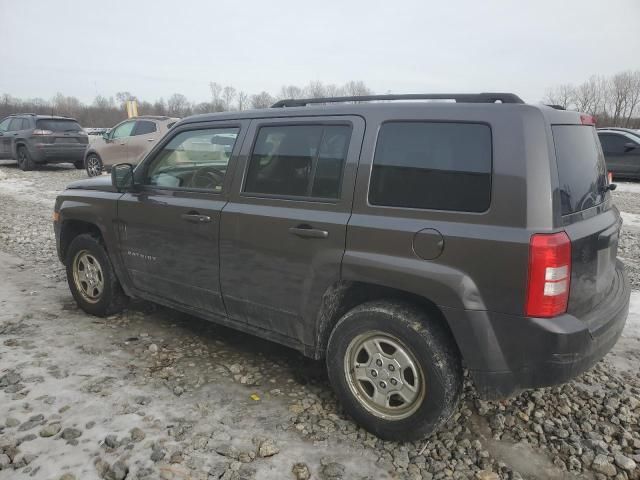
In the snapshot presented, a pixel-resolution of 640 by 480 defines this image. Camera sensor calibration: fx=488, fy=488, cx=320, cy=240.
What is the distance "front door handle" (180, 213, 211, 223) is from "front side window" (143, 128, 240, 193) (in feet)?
0.65

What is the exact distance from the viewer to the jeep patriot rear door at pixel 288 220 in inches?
110

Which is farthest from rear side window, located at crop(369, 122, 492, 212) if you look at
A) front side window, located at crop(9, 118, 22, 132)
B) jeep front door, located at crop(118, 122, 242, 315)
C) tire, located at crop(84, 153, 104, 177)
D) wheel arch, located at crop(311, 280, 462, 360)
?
front side window, located at crop(9, 118, 22, 132)

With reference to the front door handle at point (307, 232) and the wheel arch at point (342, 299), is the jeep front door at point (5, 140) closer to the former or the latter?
the front door handle at point (307, 232)

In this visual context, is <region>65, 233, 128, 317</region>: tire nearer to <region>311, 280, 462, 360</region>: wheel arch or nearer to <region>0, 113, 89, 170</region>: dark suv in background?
<region>311, 280, 462, 360</region>: wheel arch

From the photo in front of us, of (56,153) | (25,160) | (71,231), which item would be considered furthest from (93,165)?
(71,231)

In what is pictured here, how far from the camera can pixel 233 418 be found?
2.89 metres

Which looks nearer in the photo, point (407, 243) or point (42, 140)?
→ point (407, 243)

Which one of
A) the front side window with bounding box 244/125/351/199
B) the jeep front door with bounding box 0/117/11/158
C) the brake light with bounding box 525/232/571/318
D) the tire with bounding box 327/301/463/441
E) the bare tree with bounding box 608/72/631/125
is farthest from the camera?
the bare tree with bounding box 608/72/631/125

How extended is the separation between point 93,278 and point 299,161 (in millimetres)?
2465

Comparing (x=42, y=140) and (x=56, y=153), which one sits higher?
(x=42, y=140)

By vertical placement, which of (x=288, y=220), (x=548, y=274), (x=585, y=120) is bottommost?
(x=548, y=274)

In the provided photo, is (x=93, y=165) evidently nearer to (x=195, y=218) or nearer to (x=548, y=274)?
(x=195, y=218)

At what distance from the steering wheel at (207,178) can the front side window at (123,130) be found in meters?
11.3

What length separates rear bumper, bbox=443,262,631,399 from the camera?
2236 millimetres
